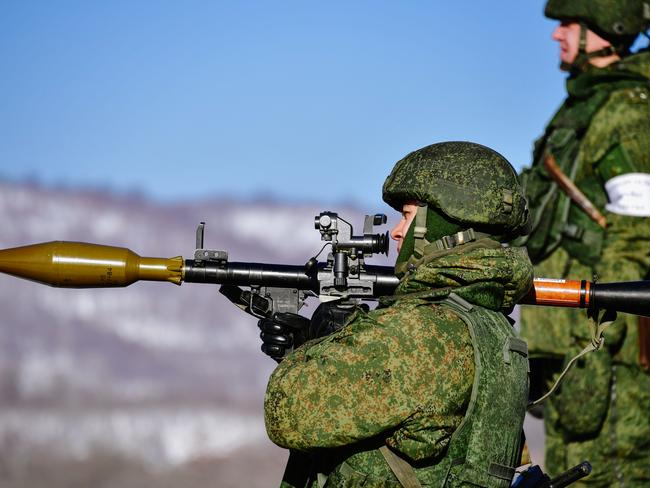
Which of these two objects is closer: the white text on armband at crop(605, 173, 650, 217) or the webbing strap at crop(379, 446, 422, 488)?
the webbing strap at crop(379, 446, 422, 488)

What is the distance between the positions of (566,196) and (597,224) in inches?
14.3

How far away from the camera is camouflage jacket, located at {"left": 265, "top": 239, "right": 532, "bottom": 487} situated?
213 inches

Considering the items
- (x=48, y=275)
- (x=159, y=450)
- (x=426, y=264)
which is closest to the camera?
(x=426, y=264)

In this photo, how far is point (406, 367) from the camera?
5406 mm

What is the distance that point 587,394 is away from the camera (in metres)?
11.3

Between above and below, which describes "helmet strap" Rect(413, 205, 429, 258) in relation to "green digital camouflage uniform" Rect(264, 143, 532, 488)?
above

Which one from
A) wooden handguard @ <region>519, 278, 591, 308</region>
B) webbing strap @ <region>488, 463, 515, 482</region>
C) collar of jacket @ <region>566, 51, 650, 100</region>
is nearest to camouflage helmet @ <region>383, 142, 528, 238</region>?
webbing strap @ <region>488, 463, 515, 482</region>

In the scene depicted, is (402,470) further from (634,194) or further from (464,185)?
(634,194)

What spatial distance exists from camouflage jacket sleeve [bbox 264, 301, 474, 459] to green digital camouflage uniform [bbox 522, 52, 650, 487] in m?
6.06

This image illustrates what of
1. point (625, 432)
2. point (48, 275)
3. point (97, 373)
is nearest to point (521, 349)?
point (48, 275)

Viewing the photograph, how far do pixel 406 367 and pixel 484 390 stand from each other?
1.20 feet

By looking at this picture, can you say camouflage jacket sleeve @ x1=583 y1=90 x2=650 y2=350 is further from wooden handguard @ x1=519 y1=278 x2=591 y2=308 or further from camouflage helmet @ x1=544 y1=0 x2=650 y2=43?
wooden handguard @ x1=519 y1=278 x2=591 y2=308

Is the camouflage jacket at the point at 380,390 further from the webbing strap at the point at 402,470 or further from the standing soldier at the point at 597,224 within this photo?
the standing soldier at the point at 597,224

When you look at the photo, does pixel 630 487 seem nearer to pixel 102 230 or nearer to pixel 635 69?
pixel 635 69
